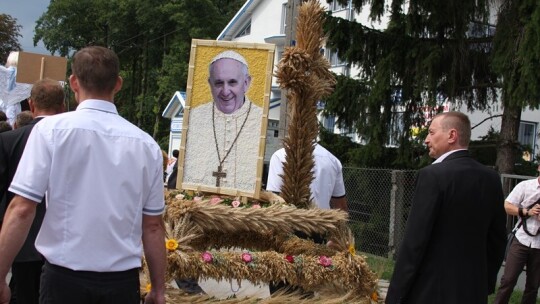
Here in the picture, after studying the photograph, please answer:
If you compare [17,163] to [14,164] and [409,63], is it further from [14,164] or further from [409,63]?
[409,63]

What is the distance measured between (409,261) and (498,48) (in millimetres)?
9033

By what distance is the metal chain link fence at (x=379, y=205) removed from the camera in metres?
14.0

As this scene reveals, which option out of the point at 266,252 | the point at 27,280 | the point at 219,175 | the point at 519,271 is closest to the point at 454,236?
the point at 266,252

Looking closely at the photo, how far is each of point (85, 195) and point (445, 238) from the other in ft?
7.40

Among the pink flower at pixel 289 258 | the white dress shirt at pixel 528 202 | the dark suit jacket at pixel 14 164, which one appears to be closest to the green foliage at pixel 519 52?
the white dress shirt at pixel 528 202

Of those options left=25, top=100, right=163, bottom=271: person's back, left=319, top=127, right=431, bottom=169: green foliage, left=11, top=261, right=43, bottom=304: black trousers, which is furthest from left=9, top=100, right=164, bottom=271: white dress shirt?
left=319, top=127, right=431, bottom=169: green foliage

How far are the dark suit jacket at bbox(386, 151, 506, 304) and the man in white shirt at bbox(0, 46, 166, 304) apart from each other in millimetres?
1806

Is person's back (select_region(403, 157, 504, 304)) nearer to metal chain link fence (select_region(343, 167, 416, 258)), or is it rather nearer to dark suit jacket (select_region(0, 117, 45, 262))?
dark suit jacket (select_region(0, 117, 45, 262))

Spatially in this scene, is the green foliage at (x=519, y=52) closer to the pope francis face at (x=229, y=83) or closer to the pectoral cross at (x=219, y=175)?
the pope francis face at (x=229, y=83)

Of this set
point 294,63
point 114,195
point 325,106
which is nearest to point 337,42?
point 325,106

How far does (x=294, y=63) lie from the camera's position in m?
5.36

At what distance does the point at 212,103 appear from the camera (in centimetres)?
546

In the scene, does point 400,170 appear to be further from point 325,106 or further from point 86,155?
point 86,155

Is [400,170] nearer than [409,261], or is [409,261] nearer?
[409,261]
